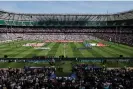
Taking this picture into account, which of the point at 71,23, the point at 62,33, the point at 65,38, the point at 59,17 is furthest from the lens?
the point at 71,23

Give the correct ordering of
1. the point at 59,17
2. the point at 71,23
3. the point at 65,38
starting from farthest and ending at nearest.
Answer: the point at 71,23 < the point at 59,17 < the point at 65,38

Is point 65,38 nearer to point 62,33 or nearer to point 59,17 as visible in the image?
point 62,33

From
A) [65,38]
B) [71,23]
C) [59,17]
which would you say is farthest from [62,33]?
[71,23]

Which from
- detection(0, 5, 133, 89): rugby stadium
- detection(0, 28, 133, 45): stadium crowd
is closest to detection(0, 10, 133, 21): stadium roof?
detection(0, 5, 133, 89): rugby stadium

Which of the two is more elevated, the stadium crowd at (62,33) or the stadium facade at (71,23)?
the stadium facade at (71,23)

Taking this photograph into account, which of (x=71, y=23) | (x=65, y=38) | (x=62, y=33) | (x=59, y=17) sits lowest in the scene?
(x=65, y=38)

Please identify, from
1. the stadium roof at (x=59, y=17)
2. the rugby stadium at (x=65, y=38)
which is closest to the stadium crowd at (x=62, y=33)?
the rugby stadium at (x=65, y=38)

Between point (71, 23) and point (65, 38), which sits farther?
point (71, 23)

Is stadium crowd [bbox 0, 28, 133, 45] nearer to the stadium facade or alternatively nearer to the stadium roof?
the stadium facade

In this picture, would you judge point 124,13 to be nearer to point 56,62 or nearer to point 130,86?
point 56,62

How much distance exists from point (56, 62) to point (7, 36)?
89.5 metres

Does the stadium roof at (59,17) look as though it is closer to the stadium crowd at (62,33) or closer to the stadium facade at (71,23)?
the stadium facade at (71,23)

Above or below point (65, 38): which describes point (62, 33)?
above

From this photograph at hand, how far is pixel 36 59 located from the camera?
56.2 meters
